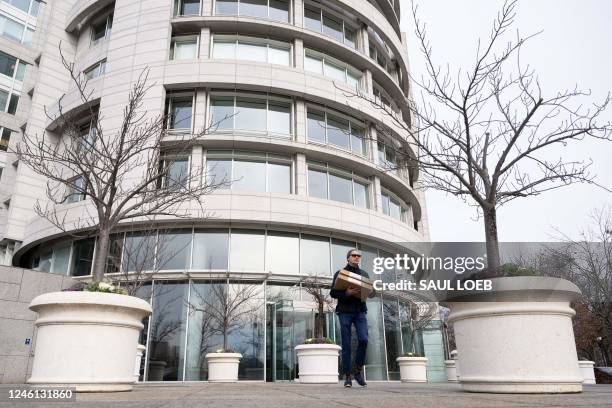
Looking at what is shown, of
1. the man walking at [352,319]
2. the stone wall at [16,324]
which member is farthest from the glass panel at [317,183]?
the man walking at [352,319]

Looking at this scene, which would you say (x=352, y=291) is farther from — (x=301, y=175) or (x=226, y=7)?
(x=226, y=7)

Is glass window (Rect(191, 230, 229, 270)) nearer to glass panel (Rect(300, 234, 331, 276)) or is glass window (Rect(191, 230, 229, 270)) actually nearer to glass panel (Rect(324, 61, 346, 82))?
glass panel (Rect(300, 234, 331, 276))

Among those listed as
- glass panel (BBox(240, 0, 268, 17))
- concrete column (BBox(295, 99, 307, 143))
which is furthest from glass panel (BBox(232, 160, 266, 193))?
glass panel (BBox(240, 0, 268, 17))

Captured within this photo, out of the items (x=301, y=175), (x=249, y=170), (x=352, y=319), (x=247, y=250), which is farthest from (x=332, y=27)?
(x=352, y=319)

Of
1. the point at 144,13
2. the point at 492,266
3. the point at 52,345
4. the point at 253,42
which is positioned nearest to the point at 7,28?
the point at 144,13

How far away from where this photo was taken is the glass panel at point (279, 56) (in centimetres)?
2192

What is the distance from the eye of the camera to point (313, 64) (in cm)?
2286

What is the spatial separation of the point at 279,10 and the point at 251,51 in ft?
10.8

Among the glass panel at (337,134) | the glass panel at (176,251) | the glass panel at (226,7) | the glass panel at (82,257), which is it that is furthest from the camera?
the glass panel at (226,7)

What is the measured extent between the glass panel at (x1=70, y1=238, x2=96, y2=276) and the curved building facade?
0.25 feet

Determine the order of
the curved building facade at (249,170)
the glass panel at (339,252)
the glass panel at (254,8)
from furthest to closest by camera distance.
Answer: the glass panel at (254,8), the glass panel at (339,252), the curved building facade at (249,170)

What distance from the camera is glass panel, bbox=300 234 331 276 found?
1914cm

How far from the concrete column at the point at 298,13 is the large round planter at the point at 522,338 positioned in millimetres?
20519

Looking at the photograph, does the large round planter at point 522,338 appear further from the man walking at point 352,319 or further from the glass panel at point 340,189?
the glass panel at point 340,189
